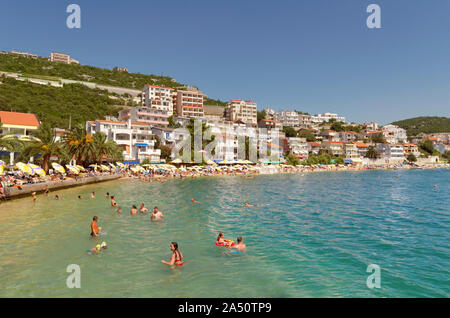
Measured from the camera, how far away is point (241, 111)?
121 m

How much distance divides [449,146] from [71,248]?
19238 centimetres

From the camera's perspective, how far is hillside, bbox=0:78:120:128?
213 ft

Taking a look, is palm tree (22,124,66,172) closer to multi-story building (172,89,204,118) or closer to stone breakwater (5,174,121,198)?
stone breakwater (5,174,121,198)

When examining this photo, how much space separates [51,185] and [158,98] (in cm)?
7369

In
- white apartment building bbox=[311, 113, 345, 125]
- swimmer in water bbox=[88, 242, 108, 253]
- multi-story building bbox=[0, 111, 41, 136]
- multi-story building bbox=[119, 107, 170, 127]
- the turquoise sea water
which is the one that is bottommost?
the turquoise sea water

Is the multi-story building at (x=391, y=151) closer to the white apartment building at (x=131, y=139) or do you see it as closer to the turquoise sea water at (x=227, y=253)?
the white apartment building at (x=131, y=139)

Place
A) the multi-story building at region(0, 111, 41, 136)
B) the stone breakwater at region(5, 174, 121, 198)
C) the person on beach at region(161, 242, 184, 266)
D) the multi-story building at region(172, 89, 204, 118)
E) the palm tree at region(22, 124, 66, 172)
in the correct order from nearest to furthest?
the person on beach at region(161, 242, 184, 266)
the stone breakwater at region(5, 174, 121, 198)
the palm tree at region(22, 124, 66, 172)
the multi-story building at region(0, 111, 41, 136)
the multi-story building at region(172, 89, 204, 118)

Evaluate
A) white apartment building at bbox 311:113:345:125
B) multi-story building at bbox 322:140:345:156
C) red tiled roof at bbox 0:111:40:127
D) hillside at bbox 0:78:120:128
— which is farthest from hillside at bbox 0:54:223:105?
white apartment building at bbox 311:113:345:125

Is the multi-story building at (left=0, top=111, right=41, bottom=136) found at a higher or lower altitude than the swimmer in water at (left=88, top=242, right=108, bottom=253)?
higher

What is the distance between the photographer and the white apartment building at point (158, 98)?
317 feet

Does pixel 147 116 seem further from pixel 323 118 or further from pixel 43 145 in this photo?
pixel 323 118

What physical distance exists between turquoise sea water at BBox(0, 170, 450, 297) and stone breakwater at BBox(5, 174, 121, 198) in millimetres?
2110

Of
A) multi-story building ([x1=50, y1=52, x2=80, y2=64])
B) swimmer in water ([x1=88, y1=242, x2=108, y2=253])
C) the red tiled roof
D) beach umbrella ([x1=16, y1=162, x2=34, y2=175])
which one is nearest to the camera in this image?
swimmer in water ([x1=88, y1=242, x2=108, y2=253])

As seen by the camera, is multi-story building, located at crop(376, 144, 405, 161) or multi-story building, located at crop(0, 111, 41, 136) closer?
multi-story building, located at crop(0, 111, 41, 136)
